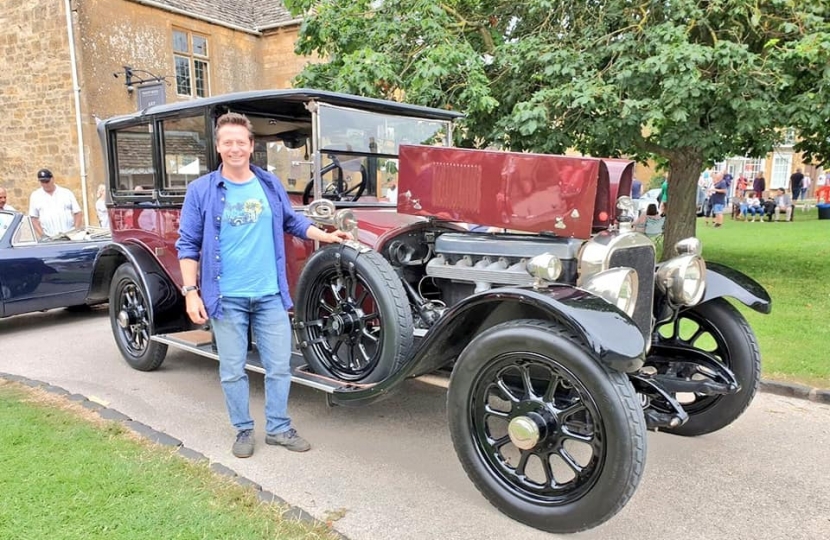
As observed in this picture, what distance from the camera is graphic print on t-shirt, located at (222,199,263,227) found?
3.28 metres

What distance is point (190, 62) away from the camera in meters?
17.5

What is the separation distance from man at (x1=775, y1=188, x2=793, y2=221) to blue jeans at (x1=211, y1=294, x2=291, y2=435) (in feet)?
66.0

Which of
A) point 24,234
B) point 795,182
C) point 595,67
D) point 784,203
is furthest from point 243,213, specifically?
point 795,182

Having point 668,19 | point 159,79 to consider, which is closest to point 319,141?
point 668,19

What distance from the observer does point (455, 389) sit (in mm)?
2803

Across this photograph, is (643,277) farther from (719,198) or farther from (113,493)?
(719,198)

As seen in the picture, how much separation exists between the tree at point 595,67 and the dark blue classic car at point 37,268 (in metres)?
3.58

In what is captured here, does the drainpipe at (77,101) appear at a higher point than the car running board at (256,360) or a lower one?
higher

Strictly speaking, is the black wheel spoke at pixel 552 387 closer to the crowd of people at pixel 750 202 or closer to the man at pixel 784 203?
the crowd of people at pixel 750 202

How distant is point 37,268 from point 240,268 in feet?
14.3

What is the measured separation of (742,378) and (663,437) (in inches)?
23.7

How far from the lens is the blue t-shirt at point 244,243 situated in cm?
329

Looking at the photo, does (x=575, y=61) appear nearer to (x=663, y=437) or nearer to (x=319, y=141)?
(x=319, y=141)

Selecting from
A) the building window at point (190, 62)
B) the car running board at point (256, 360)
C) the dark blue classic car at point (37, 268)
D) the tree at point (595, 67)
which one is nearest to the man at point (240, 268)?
the car running board at point (256, 360)
